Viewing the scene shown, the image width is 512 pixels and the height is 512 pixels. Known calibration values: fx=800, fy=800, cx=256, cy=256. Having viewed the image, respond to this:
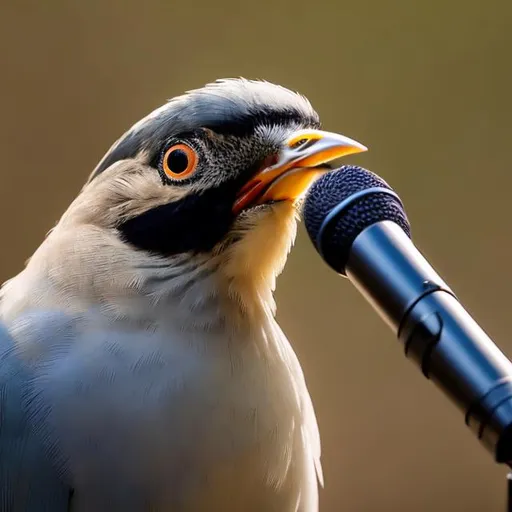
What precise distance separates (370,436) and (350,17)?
0.97m

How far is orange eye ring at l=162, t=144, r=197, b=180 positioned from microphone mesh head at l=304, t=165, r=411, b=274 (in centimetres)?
22

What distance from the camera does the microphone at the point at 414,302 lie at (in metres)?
0.48

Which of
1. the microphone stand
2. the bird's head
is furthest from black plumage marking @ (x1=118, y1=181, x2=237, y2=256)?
the microphone stand

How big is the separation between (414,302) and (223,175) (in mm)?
345

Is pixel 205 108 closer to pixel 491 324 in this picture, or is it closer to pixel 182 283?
pixel 182 283

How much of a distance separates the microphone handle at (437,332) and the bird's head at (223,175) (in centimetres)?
24

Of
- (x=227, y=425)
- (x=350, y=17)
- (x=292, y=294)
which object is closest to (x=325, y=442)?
(x=292, y=294)

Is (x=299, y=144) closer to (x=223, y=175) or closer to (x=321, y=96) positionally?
(x=223, y=175)

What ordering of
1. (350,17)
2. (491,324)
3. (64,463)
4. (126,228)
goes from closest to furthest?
(64,463), (126,228), (350,17), (491,324)

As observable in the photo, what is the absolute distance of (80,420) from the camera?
2.50ft

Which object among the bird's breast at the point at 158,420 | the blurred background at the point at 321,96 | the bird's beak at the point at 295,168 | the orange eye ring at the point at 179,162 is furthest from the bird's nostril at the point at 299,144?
the blurred background at the point at 321,96

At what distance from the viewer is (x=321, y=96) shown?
1.69m

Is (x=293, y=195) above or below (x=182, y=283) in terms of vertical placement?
above

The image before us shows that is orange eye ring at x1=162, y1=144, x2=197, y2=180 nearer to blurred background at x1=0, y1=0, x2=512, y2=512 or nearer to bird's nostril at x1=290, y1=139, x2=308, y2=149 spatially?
bird's nostril at x1=290, y1=139, x2=308, y2=149
